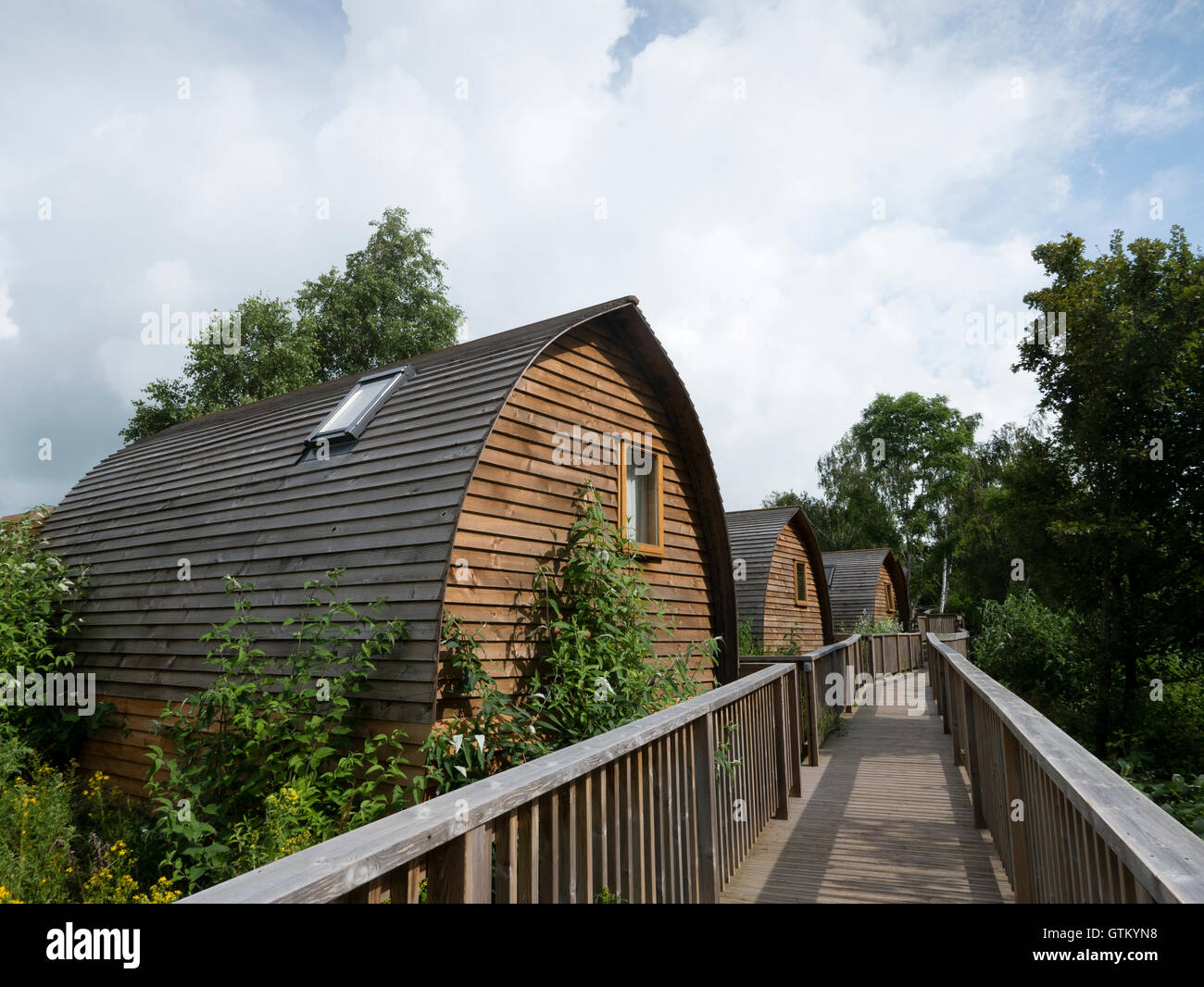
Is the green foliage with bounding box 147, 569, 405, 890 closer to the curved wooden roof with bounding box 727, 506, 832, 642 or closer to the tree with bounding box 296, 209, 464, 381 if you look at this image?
the curved wooden roof with bounding box 727, 506, 832, 642

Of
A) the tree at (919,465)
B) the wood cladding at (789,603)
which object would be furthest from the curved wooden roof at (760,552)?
the tree at (919,465)

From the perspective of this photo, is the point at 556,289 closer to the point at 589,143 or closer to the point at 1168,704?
the point at 589,143

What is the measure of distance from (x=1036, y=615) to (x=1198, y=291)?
26.4 feet

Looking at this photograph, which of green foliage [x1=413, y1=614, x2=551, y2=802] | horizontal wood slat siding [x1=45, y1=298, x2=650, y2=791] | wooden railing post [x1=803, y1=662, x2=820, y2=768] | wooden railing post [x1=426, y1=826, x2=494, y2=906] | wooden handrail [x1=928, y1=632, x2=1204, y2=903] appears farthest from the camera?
wooden railing post [x1=803, y1=662, x2=820, y2=768]

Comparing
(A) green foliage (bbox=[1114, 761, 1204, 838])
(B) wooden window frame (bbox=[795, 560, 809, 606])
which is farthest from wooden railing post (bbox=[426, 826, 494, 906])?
(B) wooden window frame (bbox=[795, 560, 809, 606])

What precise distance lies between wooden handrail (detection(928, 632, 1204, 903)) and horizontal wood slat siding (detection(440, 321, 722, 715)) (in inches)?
128

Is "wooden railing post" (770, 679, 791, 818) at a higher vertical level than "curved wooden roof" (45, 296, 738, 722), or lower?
lower

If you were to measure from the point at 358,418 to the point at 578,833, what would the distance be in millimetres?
5211

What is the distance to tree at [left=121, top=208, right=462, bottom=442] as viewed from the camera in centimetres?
2198

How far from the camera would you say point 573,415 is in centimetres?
691

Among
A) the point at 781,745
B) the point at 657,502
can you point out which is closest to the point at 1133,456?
the point at 657,502

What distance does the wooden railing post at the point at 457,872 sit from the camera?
1.61 meters

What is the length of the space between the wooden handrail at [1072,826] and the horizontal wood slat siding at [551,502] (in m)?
3.26

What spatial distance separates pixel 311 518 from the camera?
19.7ft
